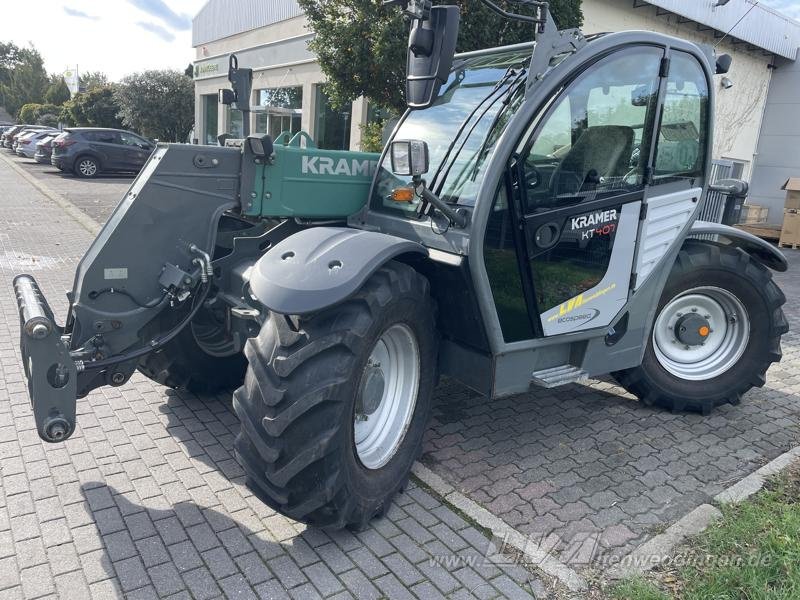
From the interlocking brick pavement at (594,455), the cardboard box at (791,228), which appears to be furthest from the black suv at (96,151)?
the interlocking brick pavement at (594,455)

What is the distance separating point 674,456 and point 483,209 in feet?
7.03

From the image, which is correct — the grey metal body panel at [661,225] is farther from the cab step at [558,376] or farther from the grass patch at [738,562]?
the grass patch at [738,562]

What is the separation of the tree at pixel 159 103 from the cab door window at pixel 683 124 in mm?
27713

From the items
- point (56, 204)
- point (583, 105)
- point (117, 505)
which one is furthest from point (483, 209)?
point (56, 204)

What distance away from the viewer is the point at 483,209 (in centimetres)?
328

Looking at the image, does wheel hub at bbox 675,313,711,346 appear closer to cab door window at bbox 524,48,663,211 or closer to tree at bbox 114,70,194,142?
cab door window at bbox 524,48,663,211

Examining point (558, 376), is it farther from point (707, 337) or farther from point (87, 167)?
point (87, 167)

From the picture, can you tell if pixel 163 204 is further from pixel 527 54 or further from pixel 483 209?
pixel 527 54

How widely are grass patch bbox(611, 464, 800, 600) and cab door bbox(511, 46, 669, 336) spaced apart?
4.30 feet

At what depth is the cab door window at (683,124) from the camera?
3.93 m

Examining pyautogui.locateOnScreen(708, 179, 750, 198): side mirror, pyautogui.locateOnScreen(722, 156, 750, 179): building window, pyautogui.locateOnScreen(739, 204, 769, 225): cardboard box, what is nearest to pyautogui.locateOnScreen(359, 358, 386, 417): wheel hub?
pyautogui.locateOnScreen(708, 179, 750, 198): side mirror

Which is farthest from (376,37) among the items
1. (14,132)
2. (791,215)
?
(14,132)

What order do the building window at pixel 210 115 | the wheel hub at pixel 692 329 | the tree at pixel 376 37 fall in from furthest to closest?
1. the building window at pixel 210 115
2. the tree at pixel 376 37
3. the wheel hub at pixel 692 329

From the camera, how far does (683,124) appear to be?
4.08 meters
